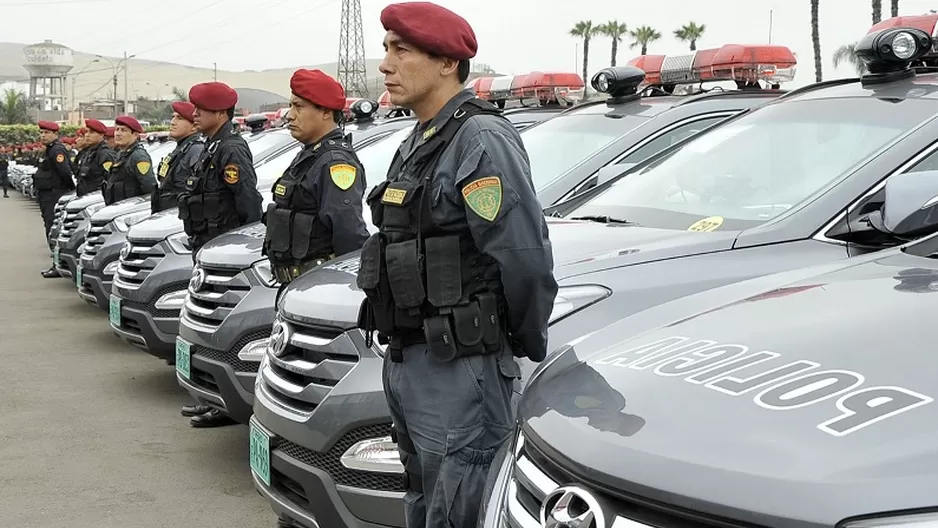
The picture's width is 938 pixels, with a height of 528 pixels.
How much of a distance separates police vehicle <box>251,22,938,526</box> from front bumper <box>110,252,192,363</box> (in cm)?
303

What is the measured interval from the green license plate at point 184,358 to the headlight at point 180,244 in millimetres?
1518

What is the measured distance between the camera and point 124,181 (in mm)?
11070

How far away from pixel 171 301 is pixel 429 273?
4.40 m

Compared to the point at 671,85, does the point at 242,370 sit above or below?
below

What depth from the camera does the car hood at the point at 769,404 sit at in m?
1.59

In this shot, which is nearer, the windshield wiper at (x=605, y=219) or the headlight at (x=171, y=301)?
the windshield wiper at (x=605, y=219)

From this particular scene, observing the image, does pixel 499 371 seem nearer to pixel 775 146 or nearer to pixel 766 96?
pixel 775 146

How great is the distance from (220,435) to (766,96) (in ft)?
11.4

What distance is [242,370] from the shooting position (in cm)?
518

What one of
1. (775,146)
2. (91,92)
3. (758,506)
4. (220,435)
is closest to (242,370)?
(220,435)

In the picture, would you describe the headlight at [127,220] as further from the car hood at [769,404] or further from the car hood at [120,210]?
the car hood at [769,404]

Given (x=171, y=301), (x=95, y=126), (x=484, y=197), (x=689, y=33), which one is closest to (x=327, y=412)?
(x=484, y=197)

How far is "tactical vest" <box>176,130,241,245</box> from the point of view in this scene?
6895 millimetres

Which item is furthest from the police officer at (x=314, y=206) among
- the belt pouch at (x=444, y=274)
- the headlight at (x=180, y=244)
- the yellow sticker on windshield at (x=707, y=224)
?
the belt pouch at (x=444, y=274)
